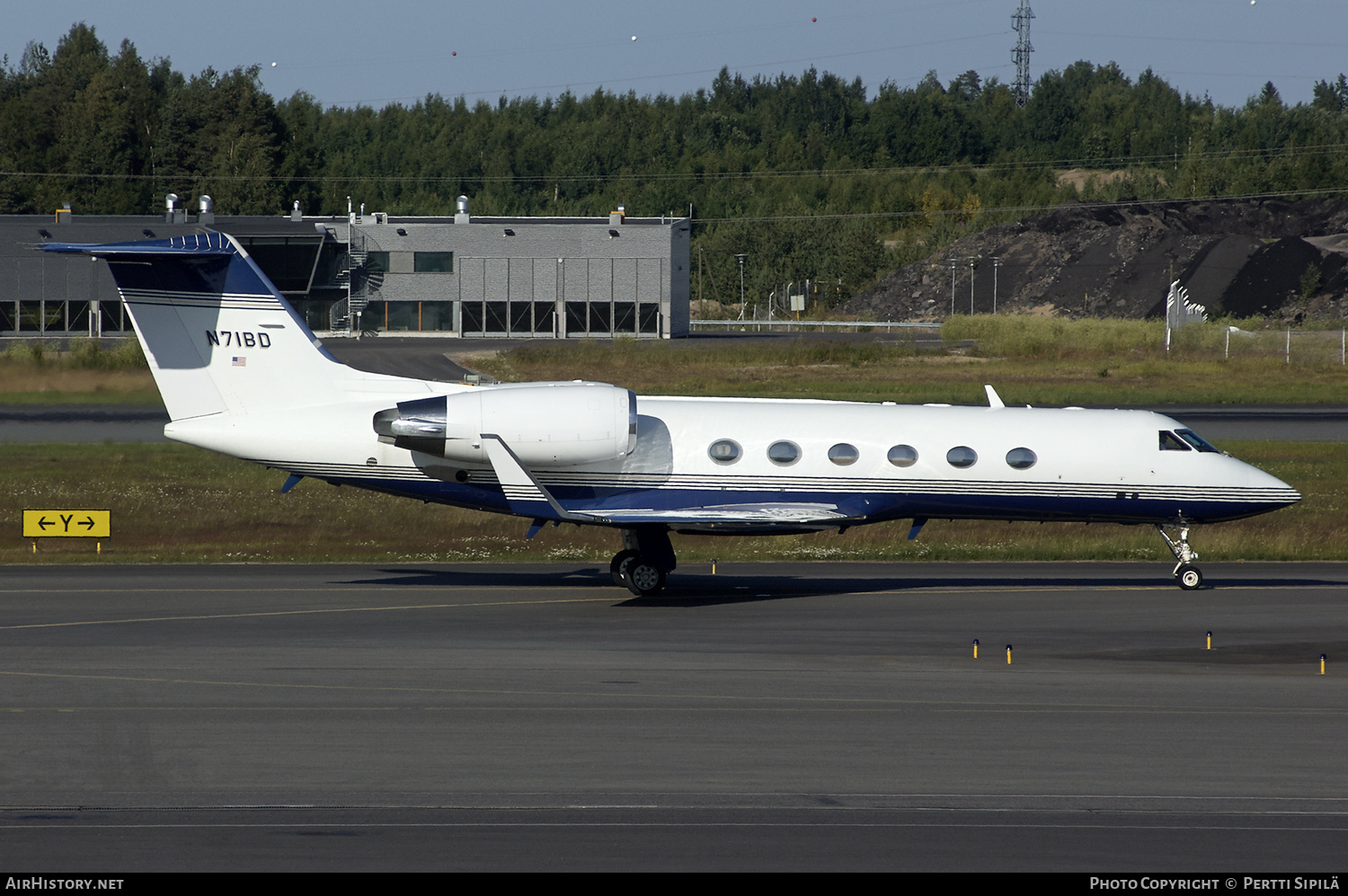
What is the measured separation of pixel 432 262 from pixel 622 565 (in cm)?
7492

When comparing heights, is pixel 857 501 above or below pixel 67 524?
above

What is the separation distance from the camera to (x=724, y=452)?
22.4m

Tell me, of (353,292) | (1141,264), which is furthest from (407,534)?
(1141,264)

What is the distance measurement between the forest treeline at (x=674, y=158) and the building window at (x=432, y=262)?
132 feet

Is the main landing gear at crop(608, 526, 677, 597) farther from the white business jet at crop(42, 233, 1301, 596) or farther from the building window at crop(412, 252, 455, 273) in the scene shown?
the building window at crop(412, 252, 455, 273)

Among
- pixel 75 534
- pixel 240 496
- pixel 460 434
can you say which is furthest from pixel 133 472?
pixel 460 434

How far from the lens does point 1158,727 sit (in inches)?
563

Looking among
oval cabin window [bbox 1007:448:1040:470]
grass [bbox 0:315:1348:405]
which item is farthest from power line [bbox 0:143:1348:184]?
oval cabin window [bbox 1007:448:1040:470]

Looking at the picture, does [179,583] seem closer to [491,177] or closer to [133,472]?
[133,472]

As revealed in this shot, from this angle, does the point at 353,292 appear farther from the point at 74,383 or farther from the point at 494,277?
the point at 74,383

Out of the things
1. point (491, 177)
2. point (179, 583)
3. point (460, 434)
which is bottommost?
point (179, 583)

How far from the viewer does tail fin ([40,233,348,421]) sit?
22422mm

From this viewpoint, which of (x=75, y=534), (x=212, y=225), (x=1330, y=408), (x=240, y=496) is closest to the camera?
(x=75, y=534)
